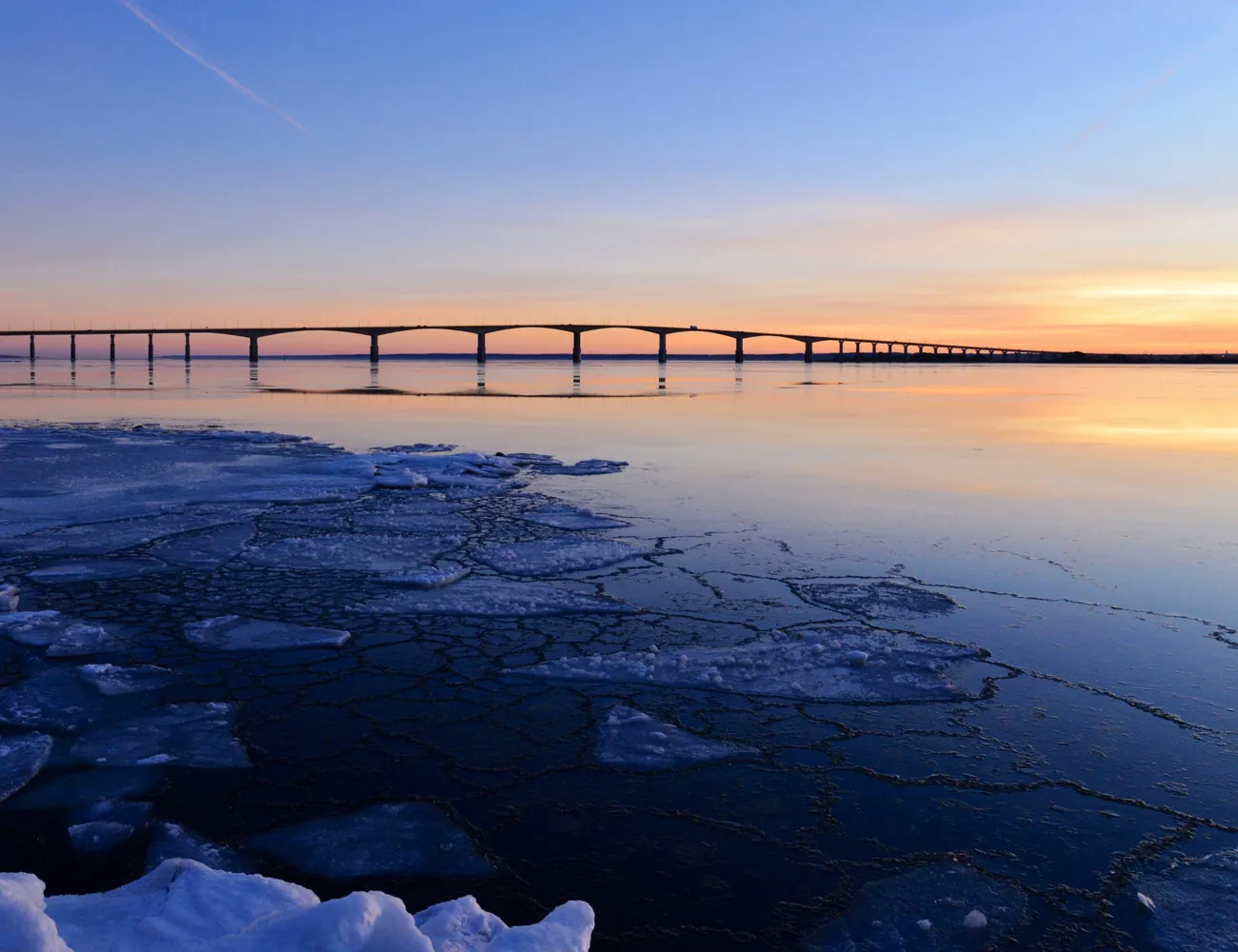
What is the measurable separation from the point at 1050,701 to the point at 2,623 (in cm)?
742

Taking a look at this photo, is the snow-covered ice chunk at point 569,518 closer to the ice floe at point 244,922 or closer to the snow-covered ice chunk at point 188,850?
the snow-covered ice chunk at point 188,850

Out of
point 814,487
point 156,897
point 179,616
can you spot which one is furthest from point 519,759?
point 814,487

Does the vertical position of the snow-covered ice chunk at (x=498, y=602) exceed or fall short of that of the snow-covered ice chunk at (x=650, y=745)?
it exceeds it

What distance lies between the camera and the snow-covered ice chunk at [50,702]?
4988mm

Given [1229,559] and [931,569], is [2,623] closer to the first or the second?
[931,569]

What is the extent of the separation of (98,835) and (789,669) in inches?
159

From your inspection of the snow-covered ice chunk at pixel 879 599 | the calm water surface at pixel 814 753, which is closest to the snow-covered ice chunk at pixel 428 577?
the calm water surface at pixel 814 753

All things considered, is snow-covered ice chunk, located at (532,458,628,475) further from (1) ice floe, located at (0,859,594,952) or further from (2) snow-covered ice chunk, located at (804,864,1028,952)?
(1) ice floe, located at (0,859,594,952)

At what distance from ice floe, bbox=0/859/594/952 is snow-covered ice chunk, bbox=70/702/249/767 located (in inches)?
56.2

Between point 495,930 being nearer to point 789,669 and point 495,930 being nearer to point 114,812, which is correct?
point 114,812

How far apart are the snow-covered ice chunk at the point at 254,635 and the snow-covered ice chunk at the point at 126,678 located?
0.51 metres

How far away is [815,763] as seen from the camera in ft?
15.1

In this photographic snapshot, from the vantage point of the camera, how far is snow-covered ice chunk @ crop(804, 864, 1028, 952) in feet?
10.5

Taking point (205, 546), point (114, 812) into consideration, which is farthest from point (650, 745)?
point (205, 546)
